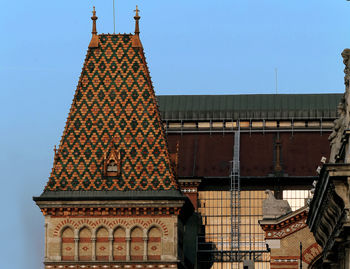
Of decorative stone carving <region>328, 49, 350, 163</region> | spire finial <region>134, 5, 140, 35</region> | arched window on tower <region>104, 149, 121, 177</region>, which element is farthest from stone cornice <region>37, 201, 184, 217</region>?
decorative stone carving <region>328, 49, 350, 163</region>

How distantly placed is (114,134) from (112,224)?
14.8 ft

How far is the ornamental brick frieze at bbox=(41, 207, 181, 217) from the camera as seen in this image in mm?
85125

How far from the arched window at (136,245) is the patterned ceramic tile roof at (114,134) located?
207 cm

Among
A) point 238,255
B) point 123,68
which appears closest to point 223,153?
point 238,255

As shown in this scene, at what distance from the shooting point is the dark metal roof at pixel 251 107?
340ft

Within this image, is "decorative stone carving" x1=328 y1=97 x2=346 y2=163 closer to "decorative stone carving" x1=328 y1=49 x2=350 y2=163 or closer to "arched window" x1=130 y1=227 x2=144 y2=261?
"decorative stone carving" x1=328 y1=49 x2=350 y2=163

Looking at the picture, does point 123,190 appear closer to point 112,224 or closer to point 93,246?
point 112,224

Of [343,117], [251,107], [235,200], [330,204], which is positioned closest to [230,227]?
[235,200]

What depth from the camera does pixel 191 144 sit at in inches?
4109

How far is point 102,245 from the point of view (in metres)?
85.2

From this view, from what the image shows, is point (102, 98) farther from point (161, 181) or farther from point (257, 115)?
point (257, 115)

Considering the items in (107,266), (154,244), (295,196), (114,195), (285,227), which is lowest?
(107,266)

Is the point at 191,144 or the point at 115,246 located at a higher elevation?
the point at 191,144

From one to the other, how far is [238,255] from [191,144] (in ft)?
29.9
